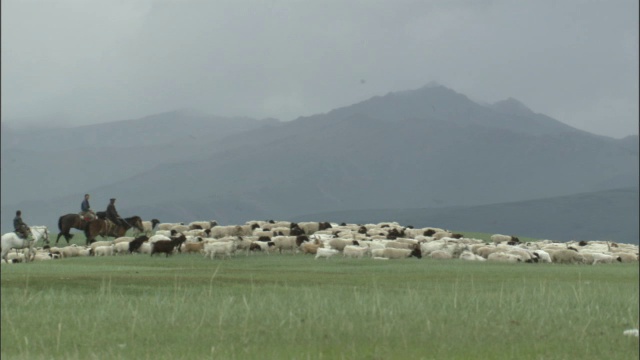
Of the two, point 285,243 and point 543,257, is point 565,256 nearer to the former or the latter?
point 543,257

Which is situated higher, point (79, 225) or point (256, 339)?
point (79, 225)

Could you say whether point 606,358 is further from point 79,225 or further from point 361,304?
point 79,225

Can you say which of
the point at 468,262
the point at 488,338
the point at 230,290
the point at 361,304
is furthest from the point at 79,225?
the point at 488,338

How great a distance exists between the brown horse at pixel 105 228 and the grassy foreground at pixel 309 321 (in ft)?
97.2

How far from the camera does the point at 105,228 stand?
57.3 m

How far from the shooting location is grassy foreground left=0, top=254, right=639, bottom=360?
1619 cm

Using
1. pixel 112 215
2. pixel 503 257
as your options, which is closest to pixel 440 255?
pixel 503 257

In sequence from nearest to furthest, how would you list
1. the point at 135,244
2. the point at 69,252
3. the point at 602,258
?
the point at 602,258 → the point at 135,244 → the point at 69,252

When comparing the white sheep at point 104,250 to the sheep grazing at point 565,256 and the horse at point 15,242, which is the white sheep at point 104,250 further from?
the sheep grazing at point 565,256

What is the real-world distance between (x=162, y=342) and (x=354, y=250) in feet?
→ 94.2

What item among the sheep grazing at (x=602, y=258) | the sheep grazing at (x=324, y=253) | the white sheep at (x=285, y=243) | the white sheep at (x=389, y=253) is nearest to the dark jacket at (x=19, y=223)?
the white sheep at (x=285, y=243)

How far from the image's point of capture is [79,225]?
5778cm

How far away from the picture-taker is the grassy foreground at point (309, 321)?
16.2m

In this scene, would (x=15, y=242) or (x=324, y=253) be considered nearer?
(x=15, y=242)
